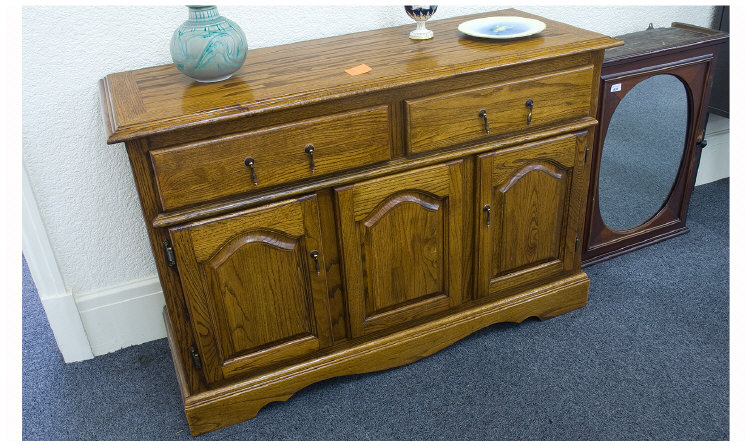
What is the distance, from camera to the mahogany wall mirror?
1825mm

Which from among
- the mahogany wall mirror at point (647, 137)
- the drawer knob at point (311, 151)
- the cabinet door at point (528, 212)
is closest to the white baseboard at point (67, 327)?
the drawer knob at point (311, 151)

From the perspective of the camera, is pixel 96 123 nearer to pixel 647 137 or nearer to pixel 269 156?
pixel 269 156

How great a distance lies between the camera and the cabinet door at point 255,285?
4.39 ft

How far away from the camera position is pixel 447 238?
5.18 feet

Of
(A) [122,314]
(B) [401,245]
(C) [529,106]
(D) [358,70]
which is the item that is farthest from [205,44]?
(A) [122,314]

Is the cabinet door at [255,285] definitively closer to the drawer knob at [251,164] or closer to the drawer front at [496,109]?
the drawer knob at [251,164]

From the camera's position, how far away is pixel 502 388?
1.59 m

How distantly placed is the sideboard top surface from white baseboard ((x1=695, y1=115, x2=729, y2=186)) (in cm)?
106

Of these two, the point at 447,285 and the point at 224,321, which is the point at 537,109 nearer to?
the point at 447,285

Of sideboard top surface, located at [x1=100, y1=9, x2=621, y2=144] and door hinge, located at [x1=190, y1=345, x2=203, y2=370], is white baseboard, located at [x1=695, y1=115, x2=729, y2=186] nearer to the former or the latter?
sideboard top surface, located at [x1=100, y1=9, x2=621, y2=144]

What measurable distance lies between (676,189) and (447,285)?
98 centimetres

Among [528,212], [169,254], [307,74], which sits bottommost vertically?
[528,212]

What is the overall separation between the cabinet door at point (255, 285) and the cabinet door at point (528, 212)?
0.45m

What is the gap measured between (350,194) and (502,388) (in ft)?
2.10
